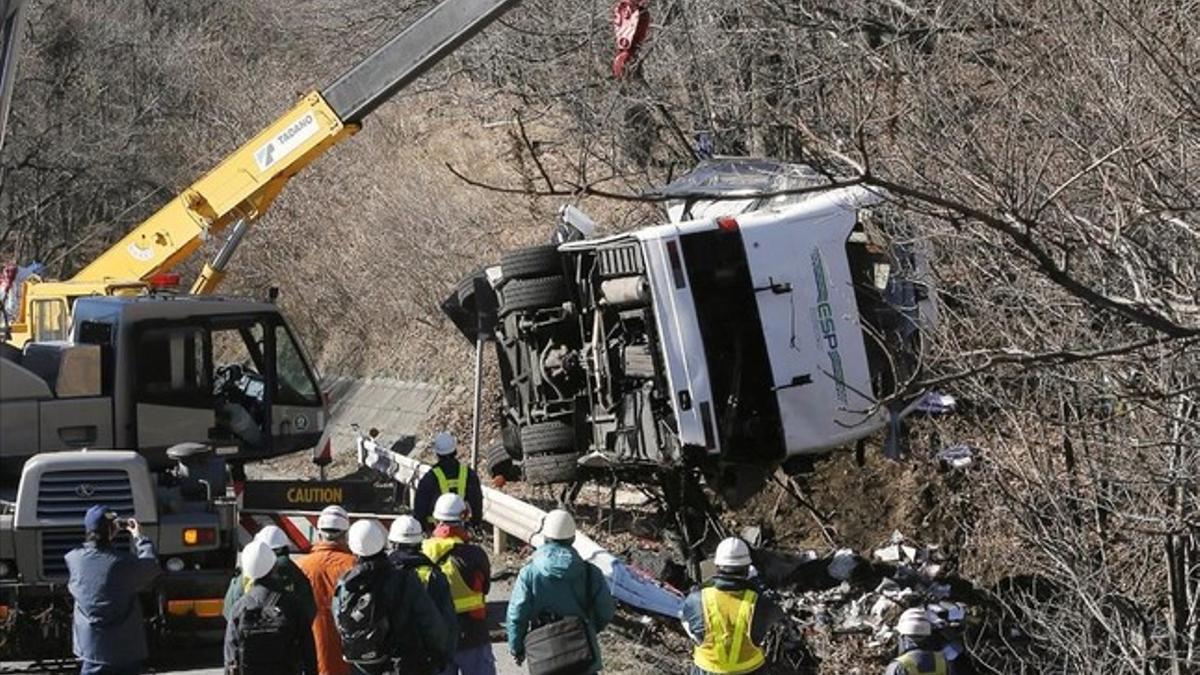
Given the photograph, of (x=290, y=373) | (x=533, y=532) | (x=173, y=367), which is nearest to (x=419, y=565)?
(x=173, y=367)

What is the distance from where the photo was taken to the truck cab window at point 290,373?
16.7 meters

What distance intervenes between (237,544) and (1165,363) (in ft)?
23.4

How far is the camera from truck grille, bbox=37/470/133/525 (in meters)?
13.6

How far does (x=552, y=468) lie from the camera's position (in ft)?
54.2

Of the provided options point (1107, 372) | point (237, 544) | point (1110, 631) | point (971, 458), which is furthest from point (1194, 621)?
point (237, 544)

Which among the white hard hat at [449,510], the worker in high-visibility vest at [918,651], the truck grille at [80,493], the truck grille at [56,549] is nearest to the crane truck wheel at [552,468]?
the truck grille at [80,493]

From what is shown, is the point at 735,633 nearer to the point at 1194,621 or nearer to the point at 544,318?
the point at 1194,621

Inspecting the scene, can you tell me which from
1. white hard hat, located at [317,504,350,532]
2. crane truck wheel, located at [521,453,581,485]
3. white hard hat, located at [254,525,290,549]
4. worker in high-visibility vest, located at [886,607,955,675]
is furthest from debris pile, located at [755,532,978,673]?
white hard hat, located at [254,525,290,549]

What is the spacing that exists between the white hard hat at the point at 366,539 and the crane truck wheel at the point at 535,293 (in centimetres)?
649

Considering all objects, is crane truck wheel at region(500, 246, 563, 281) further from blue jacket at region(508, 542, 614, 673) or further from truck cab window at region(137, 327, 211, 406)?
blue jacket at region(508, 542, 614, 673)

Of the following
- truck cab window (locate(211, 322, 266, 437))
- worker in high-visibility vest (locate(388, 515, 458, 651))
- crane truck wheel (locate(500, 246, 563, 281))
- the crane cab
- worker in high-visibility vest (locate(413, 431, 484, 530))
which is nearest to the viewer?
worker in high-visibility vest (locate(388, 515, 458, 651))

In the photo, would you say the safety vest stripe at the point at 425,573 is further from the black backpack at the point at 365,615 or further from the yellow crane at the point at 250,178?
the yellow crane at the point at 250,178

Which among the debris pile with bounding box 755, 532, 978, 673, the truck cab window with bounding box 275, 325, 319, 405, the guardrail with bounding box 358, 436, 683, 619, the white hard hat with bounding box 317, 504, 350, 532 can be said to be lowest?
the debris pile with bounding box 755, 532, 978, 673

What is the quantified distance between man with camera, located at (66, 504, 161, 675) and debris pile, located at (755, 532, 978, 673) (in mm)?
4687
